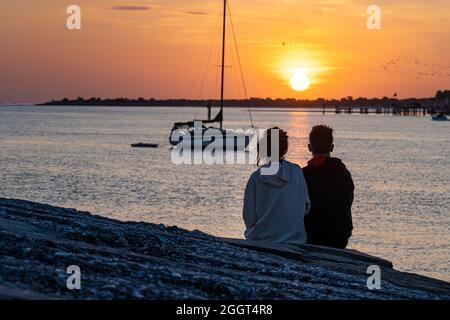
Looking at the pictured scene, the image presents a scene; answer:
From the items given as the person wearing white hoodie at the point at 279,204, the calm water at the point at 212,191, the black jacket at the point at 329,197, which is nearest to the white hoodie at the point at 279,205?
the person wearing white hoodie at the point at 279,204

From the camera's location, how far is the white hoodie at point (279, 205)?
945 cm

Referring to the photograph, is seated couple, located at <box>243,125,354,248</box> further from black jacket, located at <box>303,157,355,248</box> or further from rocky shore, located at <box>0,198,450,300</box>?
rocky shore, located at <box>0,198,450,300</box>

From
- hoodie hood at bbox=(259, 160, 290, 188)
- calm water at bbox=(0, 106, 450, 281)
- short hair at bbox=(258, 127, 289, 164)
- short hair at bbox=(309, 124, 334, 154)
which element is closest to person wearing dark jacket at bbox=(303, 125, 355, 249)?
short hair at bbox=(309, 124, 334, 154)

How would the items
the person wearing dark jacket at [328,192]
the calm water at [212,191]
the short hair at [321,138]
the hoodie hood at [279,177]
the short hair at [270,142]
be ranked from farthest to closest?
the calm water at [212,191] < the person wearing dark jacket at [328,192] < the short hair at [321,138] < the hoodie hood at [279,177] < the short hair at [270,142]

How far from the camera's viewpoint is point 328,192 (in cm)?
983

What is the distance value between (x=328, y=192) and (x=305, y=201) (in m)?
0.35

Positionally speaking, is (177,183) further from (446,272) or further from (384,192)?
(446,272)

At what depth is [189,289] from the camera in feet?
22.1

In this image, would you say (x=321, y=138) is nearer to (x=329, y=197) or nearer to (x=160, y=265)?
(x=329, y=197)

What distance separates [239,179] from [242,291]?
4196 cm

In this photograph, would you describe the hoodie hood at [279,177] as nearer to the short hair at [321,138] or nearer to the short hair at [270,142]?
the short hair at [270,142]

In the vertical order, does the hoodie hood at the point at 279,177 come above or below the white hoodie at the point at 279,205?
above

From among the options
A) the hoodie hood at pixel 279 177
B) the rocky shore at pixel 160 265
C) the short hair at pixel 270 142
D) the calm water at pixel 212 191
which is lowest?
the calm water at pixel 212 191

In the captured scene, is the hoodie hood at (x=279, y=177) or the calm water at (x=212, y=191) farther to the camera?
the calm water at (x=212, y=191)
